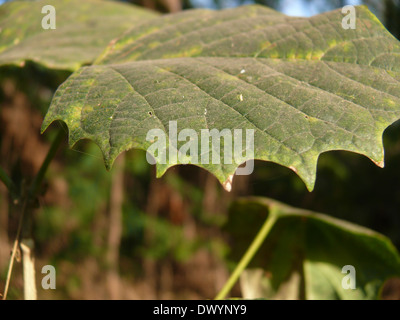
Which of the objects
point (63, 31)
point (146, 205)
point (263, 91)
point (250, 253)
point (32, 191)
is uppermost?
point (146, 205)

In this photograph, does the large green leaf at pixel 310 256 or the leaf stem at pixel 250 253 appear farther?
the large green leaf at pixel 310 256

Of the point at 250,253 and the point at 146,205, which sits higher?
the point at 146,205

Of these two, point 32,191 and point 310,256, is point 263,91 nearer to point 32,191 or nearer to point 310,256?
point 32,191

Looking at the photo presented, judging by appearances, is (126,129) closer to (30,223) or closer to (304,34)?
(30,223)

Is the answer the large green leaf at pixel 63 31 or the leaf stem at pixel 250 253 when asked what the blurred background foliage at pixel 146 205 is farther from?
the leaf stem at pixel 250 253

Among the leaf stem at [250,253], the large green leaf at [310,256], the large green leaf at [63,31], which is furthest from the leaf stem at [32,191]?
the large green leaf at [310,256]

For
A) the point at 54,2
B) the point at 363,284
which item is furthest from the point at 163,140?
the point at 54,2

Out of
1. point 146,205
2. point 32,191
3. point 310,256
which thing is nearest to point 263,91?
point 32,191
